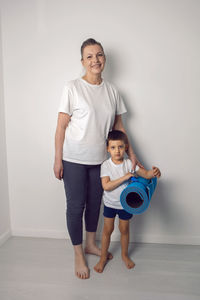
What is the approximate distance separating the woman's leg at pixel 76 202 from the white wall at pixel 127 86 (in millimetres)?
455

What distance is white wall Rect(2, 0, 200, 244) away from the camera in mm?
1923

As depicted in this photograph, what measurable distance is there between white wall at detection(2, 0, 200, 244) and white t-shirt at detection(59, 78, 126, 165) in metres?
0.37

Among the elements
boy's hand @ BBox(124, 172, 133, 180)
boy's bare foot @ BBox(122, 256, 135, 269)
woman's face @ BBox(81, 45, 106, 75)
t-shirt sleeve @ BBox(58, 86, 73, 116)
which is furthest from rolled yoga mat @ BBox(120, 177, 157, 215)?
woman's face @ BBox(81, 45, 106, 75)

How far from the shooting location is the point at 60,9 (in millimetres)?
1968

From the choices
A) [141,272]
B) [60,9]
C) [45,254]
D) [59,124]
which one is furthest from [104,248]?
[60,9]

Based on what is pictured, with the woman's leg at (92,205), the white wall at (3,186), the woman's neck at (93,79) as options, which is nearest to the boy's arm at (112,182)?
the woman's leg at (92,205)

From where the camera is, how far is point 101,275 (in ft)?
5.48

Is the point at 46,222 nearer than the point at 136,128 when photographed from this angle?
No

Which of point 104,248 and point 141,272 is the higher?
point 104,248

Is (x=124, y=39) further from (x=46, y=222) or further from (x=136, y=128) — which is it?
(x=46, y=222)

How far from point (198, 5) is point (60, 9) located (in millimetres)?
1024

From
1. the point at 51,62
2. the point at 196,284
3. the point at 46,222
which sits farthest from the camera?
the point at 46,222

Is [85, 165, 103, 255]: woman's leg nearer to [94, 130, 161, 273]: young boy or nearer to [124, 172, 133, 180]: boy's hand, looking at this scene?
[94, 130, 161, 273]: young boy

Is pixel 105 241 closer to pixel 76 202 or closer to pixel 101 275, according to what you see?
pixel 101 275
